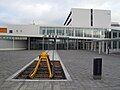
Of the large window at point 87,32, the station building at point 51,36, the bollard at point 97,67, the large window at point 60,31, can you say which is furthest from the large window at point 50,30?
the bollard at point 97,67

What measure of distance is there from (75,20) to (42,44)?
22.4 metres

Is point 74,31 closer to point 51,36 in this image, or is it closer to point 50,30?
point 50,30

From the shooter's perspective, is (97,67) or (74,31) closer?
(97,67)

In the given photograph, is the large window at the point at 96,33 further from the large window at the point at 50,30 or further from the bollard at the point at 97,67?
the bollard at the point at 97,67

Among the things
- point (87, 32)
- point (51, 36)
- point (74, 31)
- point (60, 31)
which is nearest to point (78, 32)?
point (74, 31)

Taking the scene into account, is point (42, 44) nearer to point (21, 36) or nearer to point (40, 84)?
point (21, 36)

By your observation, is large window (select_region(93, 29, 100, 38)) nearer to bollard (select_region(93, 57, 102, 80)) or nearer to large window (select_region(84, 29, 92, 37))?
large window (select_region(84, 29, 92, 37))

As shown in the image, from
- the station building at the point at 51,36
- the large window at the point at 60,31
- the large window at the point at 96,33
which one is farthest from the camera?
the large window at the point at 96,33

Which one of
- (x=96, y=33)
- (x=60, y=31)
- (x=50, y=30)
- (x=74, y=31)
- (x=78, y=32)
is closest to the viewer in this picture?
(x=50, y=30)

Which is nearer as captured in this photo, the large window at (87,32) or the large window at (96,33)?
the large window at (96,33)

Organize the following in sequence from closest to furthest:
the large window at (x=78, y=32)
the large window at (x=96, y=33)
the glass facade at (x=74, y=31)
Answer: the glass facade at (x=74, y=31) < the large window at (x=78, y=32) < the large window at (x=96, y=33)

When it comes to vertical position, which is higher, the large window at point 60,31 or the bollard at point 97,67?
the large window at point 60,31

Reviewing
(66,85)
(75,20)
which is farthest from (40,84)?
(75,20)

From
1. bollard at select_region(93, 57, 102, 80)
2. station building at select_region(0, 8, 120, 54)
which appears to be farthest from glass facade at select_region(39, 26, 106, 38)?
bollard at select_region(93, 57, 102, 80)
